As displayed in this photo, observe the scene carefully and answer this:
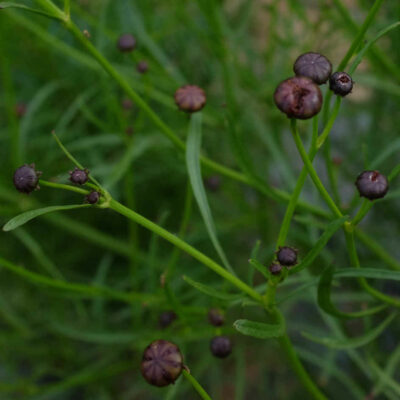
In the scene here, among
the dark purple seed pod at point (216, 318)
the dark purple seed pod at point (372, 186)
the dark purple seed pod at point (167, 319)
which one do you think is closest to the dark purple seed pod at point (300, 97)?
the dark purple seed pod at point (372, 186)

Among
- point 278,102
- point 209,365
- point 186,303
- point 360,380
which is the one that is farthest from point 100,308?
point 278,102

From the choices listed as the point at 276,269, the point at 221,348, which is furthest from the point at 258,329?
the point at 221,348

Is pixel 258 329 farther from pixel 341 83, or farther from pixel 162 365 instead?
pixel 341 83

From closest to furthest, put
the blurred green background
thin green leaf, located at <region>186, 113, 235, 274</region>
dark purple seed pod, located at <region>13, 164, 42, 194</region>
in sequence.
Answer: dark purple seed pod, located at <region>13, 164, 42, 194</region> → thin green leaf, located at <region>186, 113, 235, 274</region> → the blurred green background

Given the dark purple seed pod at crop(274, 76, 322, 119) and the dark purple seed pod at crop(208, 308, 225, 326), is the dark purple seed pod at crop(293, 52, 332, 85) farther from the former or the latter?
the dark purple seed pod at crop(208, 308, 225, 326)

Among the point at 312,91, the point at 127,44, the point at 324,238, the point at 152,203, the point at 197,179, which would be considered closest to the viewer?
the point at 312,91

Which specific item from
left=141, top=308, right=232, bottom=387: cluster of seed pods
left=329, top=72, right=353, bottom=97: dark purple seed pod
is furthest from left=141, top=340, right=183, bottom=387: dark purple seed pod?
left=329, top=72, right=353, bottom=97: dark purple seed pod

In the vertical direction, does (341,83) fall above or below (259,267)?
above
